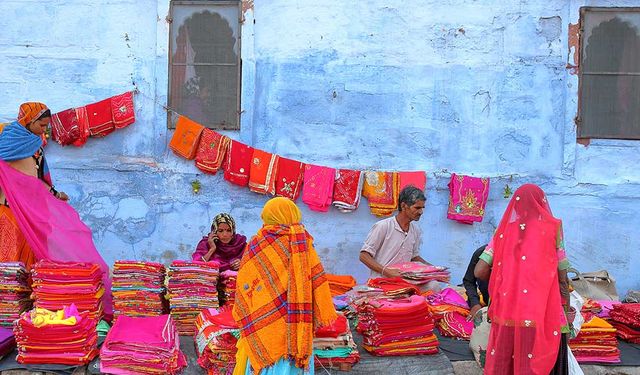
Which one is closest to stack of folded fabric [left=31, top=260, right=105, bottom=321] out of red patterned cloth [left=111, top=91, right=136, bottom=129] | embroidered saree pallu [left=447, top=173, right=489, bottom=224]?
red patterned cloth [left=111, top=91, right=136, bottom=129]

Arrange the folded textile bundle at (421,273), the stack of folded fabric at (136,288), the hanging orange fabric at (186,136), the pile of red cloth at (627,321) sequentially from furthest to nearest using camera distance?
the hanging orange fabric at (186,136) < the folded textile bundle at (421,273) < the pile of red cloth at (627,321) < the stack of folded fabric at (136,288)

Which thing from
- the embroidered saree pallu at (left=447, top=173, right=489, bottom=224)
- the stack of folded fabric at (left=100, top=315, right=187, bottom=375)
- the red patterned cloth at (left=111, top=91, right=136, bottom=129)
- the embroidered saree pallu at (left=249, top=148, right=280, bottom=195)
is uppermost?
the red patterned cloth at (left=111, top=91, right=136, bottom=129)

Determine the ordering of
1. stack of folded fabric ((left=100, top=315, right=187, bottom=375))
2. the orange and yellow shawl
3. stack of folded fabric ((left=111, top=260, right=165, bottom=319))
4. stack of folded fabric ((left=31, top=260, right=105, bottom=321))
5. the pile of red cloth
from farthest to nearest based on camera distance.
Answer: the pile of red cloth → stack of folded fabric ((left=111, top=260, right=165, bottom=319)) → stack of folded fabric ((left=31, top=260, right=105, bottom=321)) → stack of folded fabric ((left=100, top=315, right=187, bottom=375)) → the orange and yellow shawl

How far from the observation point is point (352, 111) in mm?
7219

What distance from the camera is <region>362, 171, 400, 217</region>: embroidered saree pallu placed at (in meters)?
7.06

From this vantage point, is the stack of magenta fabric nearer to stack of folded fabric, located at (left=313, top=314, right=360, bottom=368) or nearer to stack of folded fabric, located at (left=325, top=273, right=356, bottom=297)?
stack of folded fabric, located at (left=313, top=314, right=360, bottom=368)

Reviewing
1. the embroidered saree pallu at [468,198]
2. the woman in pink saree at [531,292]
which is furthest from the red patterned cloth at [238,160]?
the woman in pink saree at [531,292]

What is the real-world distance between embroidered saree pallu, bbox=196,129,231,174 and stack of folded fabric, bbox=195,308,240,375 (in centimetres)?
225

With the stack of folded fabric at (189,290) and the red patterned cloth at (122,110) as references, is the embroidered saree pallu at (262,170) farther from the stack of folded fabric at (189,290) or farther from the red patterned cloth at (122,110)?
the stack of folded fabric at (189,290)

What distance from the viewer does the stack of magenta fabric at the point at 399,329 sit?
5289 mm

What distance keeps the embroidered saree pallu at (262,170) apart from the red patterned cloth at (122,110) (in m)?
1.26


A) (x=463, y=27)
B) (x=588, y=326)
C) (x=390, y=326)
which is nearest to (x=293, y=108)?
(x=463, y=27)

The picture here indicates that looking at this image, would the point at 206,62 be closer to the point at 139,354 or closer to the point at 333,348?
the point at 139,354

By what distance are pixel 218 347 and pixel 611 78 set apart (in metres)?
4.76
